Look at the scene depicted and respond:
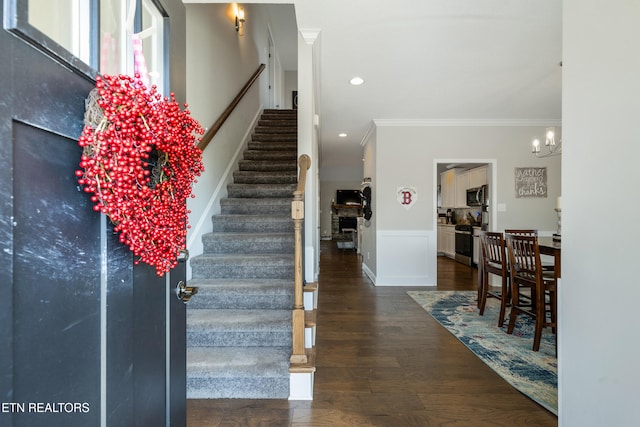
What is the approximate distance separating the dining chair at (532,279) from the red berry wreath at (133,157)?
108 inches

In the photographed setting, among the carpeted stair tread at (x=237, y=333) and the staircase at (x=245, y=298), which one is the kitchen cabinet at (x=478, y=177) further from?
the carpeted stair tread at (x=237, y=333)

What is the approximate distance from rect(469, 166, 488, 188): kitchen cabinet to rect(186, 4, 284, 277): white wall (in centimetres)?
461

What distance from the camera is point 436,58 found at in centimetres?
273

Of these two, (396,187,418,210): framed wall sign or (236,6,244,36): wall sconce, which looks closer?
(236,6,244,36): wall sconce

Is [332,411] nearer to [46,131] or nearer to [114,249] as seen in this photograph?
[114,249]

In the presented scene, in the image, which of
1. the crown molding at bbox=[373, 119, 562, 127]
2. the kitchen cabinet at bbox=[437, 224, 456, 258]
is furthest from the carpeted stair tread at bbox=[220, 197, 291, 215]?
the kitchen cabinet at bbox=[437, 224, 456, 258]

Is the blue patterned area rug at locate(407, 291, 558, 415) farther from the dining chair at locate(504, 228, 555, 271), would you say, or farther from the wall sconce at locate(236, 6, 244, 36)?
the wall sconce at locate(236, 6, 244, 36)

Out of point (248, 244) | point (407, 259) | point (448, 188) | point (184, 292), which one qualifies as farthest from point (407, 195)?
point (184, 292)

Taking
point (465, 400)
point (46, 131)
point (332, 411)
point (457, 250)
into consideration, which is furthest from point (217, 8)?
point (457, 250)

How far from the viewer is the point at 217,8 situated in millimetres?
3016

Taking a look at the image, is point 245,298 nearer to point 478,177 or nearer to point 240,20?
point 240,20

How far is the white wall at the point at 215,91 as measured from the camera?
2443 millimetres

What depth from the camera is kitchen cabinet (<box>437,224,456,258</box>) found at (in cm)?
689

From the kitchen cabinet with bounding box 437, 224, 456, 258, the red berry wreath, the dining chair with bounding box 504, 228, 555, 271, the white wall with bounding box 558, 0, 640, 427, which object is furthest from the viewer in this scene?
the kitchen cabinet with bounding box 437, 224, 456, 258
